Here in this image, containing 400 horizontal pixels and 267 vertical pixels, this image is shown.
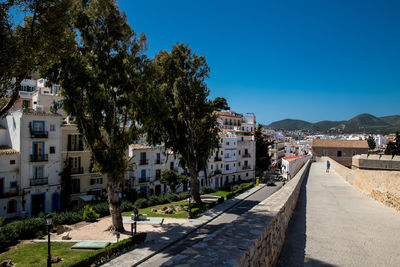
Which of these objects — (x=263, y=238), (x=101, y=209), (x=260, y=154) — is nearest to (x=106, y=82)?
(x=101, y=209)

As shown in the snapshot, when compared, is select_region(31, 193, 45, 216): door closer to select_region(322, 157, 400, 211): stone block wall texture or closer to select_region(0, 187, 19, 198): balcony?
select_region(0, 187, 19, 198): balcony

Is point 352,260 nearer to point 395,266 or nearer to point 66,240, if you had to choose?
point 395,266

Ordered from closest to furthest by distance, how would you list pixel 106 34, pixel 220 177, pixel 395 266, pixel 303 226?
pixel 395 266
pixel 303 226
pixel 106 34
pixel 220 177

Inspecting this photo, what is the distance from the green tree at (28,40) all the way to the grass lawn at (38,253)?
7932 millimetres

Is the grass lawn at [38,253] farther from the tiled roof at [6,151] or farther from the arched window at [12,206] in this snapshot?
the tiled roof at [6,151]

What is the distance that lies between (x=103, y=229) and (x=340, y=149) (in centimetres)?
5781

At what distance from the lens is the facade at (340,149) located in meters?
59.8

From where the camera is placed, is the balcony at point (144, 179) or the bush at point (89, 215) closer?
the bush at point (89, 215)

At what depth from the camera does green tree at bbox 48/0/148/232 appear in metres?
14.8

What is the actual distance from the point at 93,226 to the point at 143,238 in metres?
5.74

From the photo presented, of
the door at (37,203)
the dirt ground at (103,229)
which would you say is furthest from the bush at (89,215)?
the door at (37,203)

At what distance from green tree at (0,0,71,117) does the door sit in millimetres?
19960

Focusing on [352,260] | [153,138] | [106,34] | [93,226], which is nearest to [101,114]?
[106,34]

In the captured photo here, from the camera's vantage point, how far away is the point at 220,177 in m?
48.5
